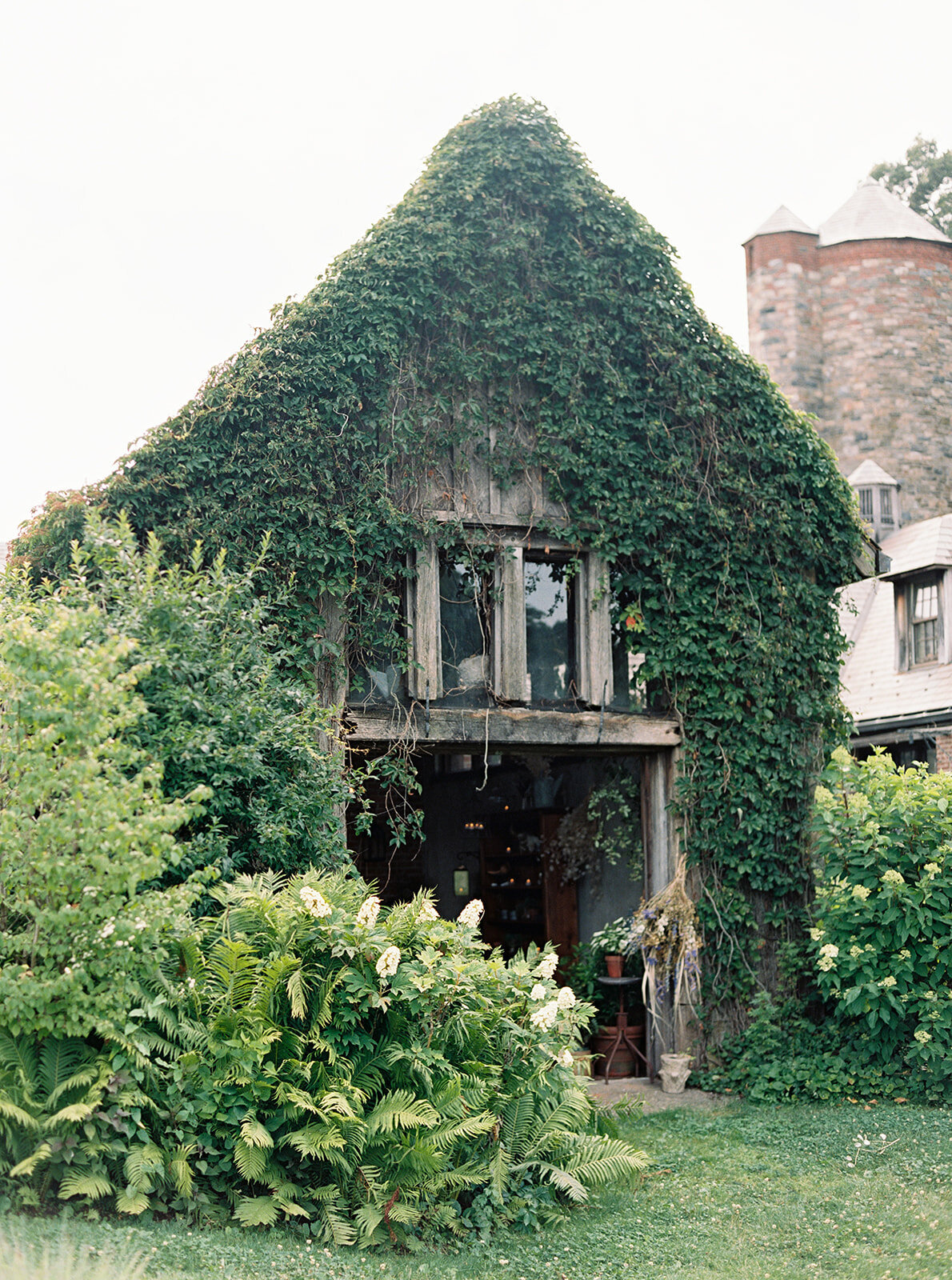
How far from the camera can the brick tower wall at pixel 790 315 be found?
94.6 feet

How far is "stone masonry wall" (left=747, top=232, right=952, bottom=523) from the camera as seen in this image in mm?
28469

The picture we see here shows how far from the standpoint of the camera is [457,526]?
942 cm

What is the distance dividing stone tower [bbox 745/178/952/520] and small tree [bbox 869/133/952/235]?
4.36m

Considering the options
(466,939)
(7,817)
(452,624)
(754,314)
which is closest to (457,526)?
(452,624)

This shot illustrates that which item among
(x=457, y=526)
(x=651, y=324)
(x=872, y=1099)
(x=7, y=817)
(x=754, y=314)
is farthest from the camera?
(x=754, y=314)

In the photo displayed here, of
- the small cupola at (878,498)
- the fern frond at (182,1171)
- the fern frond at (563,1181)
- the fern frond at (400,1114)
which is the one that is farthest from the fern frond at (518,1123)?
the small cupola at (878,498)

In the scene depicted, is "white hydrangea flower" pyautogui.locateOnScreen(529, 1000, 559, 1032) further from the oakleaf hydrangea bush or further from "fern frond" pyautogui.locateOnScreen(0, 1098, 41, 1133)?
the oakleaf hydrangea bush

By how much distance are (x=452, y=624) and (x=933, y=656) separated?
357 inches

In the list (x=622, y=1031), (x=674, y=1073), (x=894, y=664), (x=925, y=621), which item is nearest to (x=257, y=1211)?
(x=674, y=1073)

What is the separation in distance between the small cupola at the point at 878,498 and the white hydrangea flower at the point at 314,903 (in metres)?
21.4

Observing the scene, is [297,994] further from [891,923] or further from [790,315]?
[790,315]

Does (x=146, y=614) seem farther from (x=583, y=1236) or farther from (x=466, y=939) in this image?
(x=583, y=1236)

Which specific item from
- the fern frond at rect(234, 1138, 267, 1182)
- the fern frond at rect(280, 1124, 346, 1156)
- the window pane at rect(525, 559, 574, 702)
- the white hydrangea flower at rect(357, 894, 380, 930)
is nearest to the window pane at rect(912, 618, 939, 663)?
the window pane at rect(525, 559, 574, 702)

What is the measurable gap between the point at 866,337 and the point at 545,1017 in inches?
1015
